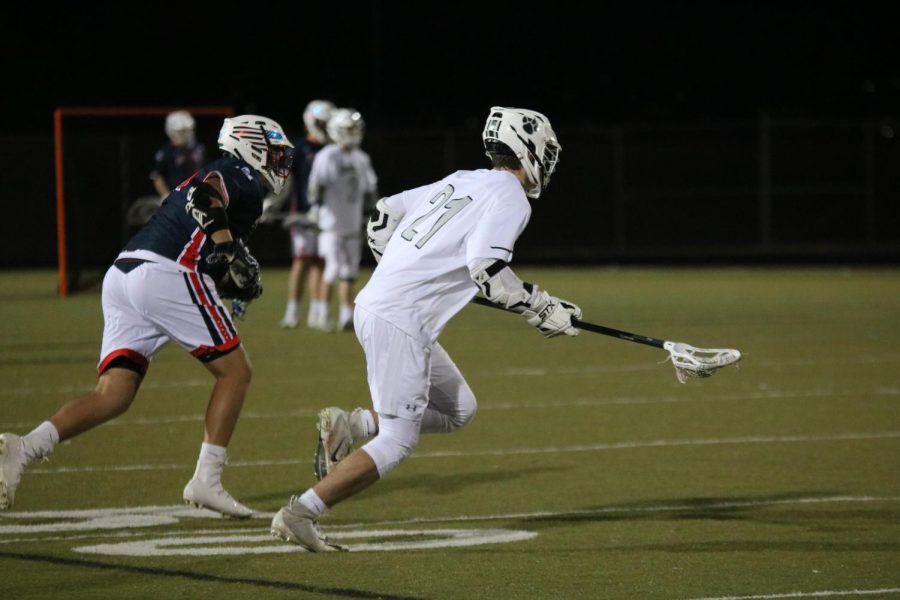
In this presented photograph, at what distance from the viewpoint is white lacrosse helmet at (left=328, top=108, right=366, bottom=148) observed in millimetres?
17250

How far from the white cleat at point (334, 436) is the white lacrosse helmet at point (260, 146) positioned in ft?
3.99

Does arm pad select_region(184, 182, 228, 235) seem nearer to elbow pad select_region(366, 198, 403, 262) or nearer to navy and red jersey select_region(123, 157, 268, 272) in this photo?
navy and red jersey select_region(123, 157, 268, 272)

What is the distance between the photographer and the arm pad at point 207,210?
7.26 meters

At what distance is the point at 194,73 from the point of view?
3706 cm

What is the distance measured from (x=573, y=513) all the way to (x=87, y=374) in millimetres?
6626

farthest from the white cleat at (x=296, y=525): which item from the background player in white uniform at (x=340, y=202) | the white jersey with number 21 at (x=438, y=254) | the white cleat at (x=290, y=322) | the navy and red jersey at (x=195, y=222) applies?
the white cleat at (x=290, y=322)

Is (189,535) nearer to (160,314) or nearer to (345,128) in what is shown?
(160,314)

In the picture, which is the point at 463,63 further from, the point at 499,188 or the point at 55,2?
the point at 499,188

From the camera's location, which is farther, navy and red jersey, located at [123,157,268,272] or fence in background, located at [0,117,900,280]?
fence in background, located at [0,117,900,280]

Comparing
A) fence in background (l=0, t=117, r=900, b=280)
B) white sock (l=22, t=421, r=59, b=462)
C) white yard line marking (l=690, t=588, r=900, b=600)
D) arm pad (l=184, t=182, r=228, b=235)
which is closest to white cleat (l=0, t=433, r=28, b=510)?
white sock (l=22, t=421, r=59, b=462)

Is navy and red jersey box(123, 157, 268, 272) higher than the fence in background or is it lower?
lower

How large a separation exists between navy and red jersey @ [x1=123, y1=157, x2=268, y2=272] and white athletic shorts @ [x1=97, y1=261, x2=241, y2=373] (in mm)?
84

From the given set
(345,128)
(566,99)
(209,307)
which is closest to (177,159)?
(345,128)

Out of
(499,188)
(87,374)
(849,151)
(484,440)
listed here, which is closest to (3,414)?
(87,374)
